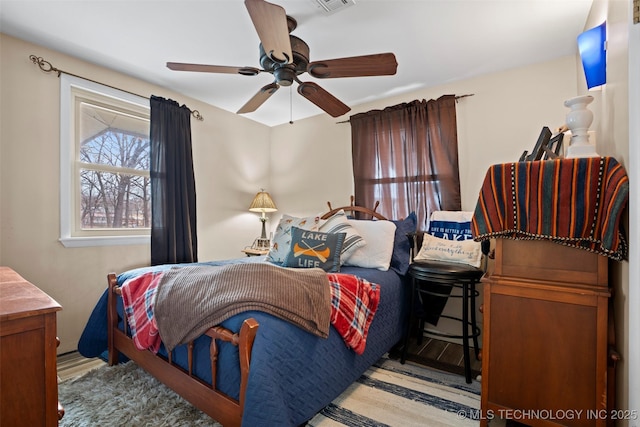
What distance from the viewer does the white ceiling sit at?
1815 mm

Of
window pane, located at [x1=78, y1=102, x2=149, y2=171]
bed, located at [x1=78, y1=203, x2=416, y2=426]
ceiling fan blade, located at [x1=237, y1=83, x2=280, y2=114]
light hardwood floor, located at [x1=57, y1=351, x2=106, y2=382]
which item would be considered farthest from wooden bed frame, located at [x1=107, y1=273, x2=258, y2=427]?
ceiling fan blade, located at [x1=237, y1=83, x2=280, y2=114]

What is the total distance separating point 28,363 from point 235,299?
650mm

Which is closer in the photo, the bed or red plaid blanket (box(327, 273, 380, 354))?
the bed

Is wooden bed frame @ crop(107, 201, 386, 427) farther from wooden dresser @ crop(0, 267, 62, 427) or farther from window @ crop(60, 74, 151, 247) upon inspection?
window @ crop(60, 74, 151, 247)

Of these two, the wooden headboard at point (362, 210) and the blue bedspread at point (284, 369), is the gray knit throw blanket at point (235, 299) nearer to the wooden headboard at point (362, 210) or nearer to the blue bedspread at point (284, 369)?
the blue bedspread at point (284, 369)

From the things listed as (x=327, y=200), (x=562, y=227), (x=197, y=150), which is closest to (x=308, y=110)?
(x=327, y=200)

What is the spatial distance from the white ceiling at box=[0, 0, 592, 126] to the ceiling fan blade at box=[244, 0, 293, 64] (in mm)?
387

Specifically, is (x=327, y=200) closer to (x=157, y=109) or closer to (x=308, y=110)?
(x=308, y=110)

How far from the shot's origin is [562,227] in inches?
47.0

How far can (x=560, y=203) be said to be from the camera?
1.20 m

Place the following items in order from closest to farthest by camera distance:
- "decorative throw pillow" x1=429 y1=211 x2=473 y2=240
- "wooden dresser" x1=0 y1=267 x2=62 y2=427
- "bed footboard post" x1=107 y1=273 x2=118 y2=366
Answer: "wooden dresser" x1=0 y1=267 x2=62 y2=427 → "bed footboard post" x1=107 y1=273 x2=118 y2=366 → "decorative throw pillow" x1=429 y1=211 x2=473 y2=240

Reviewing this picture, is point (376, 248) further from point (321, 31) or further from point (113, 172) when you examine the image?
point (113, 172)

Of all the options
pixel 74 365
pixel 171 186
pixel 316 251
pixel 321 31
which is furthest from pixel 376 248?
pixel 74 365

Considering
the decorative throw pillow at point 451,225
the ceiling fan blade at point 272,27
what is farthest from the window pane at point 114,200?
the decorative throw pillow at point 451,225
